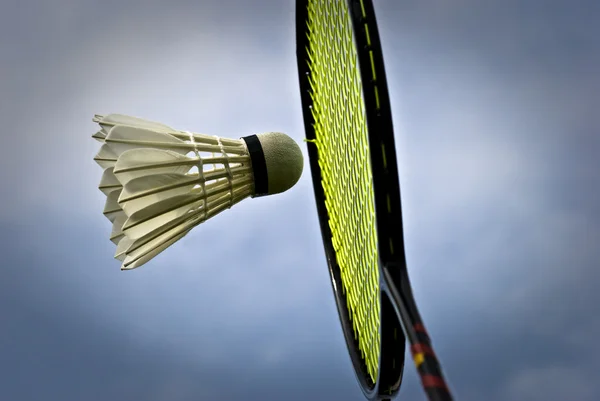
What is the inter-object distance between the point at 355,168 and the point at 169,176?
4.53 ft

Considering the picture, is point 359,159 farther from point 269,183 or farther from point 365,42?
point 269,183

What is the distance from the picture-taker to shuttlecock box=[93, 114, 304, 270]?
198 inches

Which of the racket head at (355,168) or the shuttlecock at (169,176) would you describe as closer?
the racket head at (355,168)

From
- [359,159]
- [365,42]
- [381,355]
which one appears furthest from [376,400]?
[365,42]

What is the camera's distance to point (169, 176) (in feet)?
17.0

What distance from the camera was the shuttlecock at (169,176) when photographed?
16.5 feet

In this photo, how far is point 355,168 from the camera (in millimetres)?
4672

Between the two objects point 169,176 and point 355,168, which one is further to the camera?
point 169,176

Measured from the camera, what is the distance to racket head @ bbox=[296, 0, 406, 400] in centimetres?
371

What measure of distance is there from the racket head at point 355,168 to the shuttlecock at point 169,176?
482mm

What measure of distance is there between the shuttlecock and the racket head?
48 cm

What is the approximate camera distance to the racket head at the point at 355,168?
Answer: 3.71 m

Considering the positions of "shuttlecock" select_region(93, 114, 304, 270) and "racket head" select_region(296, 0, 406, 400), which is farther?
"shuttlecock" select_region(93, 114, 304, 270)

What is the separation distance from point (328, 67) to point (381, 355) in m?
2.21
